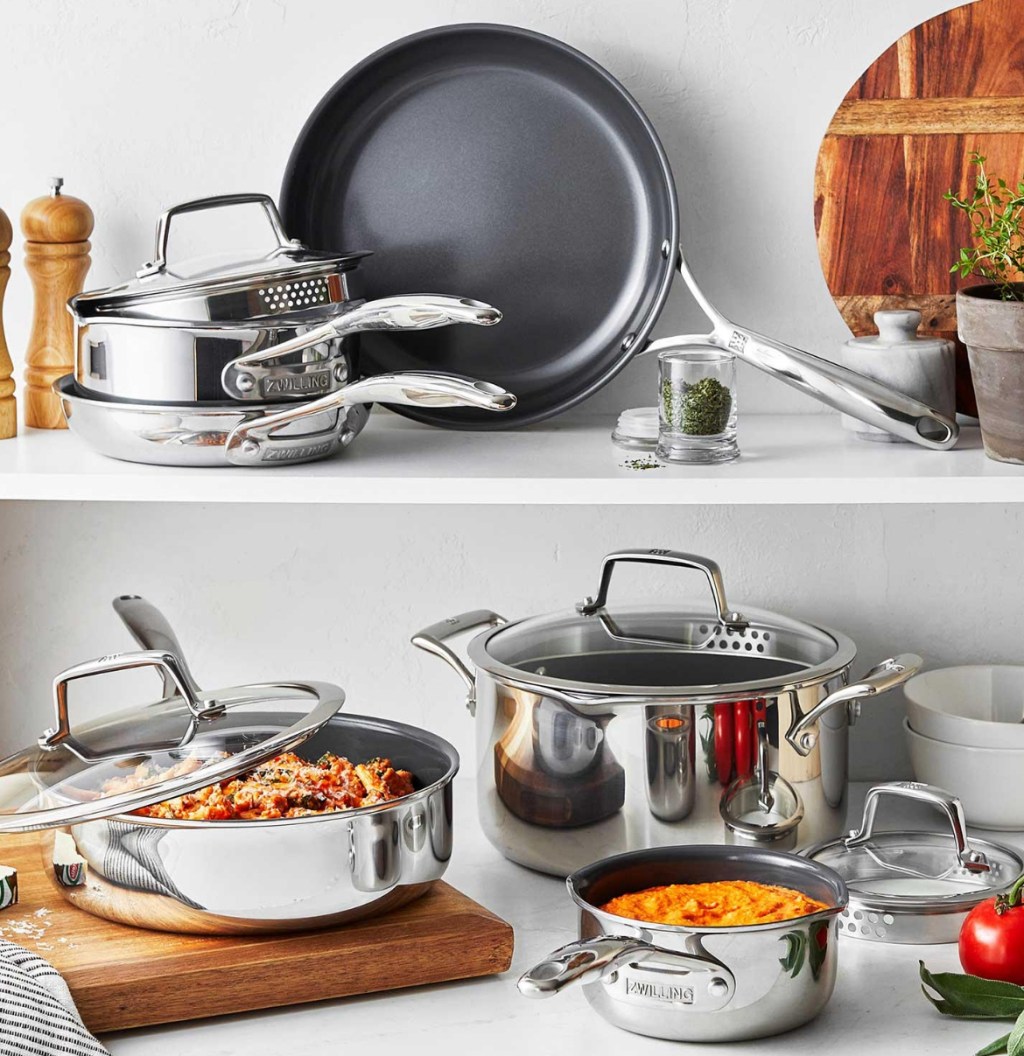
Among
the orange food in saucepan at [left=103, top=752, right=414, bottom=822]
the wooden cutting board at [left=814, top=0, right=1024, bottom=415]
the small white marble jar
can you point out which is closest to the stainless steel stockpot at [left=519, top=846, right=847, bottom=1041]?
the orange food in saucepan at [left=103, top=752, right=414, bottom=822]

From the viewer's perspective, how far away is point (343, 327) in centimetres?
118

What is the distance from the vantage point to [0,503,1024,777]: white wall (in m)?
1.50

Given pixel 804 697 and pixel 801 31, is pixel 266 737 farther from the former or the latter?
pixel 801 31

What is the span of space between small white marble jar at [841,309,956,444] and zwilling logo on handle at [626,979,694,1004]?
539 mm

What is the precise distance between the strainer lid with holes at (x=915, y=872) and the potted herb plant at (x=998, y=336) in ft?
1.02

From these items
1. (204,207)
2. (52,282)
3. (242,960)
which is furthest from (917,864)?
(52,282)

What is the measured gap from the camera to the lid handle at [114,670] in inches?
46.7

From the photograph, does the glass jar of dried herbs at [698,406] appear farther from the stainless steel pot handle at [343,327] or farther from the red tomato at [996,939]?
the red tomato at [996,939]

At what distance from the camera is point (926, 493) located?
3.85 feet

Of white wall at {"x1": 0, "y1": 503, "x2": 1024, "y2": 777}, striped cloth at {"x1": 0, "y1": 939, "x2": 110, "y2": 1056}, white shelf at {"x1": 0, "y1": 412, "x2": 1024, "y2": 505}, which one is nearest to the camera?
striped cloth at {"x1": 0, "y1": 939, "x2": 110, "y2": 1056}

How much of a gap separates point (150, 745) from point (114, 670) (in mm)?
73

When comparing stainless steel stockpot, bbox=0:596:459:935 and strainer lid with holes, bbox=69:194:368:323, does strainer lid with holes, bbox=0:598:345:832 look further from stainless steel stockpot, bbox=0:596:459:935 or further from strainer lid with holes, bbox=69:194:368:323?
strainer lid with holes, bbox=69:194:368:323

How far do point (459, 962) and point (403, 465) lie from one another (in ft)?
1.36

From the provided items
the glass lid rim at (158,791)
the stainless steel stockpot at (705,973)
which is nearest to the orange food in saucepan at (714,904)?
the stainless steel stockpot at (705,973)
